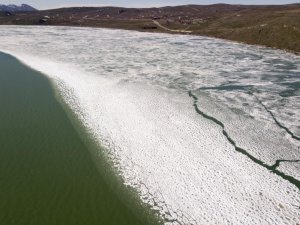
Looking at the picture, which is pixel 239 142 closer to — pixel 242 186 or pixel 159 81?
pixel 242 186

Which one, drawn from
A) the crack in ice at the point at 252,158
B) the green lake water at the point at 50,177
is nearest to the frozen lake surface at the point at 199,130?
the crack in ice at the point at 252,158

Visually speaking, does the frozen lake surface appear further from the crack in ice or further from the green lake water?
the green lake water

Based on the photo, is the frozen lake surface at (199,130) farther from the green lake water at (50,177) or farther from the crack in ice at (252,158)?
the green lake water at (50,177)

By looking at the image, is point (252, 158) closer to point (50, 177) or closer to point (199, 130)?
point (199, 130)

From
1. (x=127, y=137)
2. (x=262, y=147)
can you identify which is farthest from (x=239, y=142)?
(x=127, y=137)

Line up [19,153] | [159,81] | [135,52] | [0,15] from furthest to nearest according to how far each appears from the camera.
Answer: [0,15]
[135,52]
[159,81]
[19,153]

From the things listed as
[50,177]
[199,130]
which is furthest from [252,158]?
[50,177]
